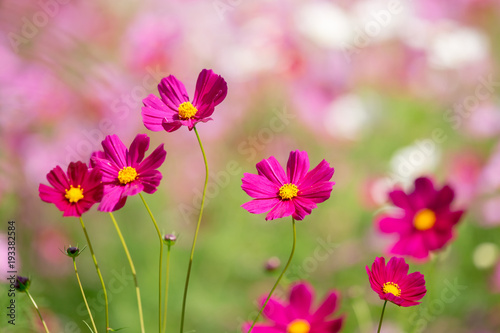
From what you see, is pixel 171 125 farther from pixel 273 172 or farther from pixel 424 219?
pixel 424 219

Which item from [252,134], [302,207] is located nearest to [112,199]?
[302,207]

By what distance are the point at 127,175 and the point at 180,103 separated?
0.07m

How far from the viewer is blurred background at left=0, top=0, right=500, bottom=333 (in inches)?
40.5

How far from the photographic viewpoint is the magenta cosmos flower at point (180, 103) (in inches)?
15.9

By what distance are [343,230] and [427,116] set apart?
17.3 inches

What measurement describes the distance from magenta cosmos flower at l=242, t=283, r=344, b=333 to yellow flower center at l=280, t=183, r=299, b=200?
111 millimetres

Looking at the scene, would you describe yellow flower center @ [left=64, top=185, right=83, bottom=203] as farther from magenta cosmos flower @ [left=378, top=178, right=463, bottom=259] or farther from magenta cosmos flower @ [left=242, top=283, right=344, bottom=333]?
magenta cosmos flower @ [left=378, top=178, right=463, bottom=259]

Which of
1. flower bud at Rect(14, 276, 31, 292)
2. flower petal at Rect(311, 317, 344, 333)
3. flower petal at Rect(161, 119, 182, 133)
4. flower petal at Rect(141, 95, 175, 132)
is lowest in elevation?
flower bud at Rect(14, 276, 31, 292)

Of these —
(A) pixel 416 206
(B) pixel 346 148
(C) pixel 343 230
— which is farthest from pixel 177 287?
(A) pixel 416 206

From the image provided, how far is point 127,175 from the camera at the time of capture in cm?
40

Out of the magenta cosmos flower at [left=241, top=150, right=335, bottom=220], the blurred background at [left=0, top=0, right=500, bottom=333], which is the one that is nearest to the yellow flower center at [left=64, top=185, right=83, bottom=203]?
the magenta cosmos flower at [left=241, top=150, right=335, bottom=220]

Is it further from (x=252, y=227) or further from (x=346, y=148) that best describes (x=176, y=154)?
(x=346, y=148)

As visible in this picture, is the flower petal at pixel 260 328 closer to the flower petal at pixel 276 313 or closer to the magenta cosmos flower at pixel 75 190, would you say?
the flower petal at pixel 276 313

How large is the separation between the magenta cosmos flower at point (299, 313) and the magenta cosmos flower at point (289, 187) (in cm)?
11
